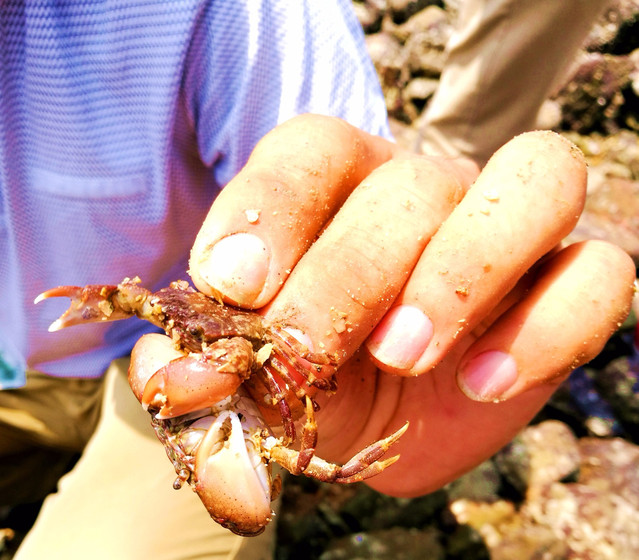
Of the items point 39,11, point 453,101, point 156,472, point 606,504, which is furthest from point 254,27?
point 606,504

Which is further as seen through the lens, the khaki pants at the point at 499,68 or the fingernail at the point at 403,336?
the khaki pants at the point at 499,68

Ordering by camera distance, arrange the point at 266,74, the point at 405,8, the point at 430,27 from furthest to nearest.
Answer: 1. the point at 405,8
2. the point at 430,27
3. the point at 266,74

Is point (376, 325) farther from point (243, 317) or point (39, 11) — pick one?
point (39, 11)

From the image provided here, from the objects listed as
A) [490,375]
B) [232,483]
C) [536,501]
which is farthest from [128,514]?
[536,501]

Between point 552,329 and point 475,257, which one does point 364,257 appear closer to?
point 475,257

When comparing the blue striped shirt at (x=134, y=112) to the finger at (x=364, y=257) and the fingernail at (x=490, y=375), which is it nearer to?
the finger at (x=364, y=257)

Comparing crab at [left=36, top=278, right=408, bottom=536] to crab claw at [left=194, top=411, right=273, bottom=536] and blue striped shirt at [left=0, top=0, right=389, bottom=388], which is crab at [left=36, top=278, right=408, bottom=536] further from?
blue striped shirt at [left=0, top=0, right=389, bottom=388]

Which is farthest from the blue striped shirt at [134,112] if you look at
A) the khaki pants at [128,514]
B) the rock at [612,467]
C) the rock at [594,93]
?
the rock at [594,93]
